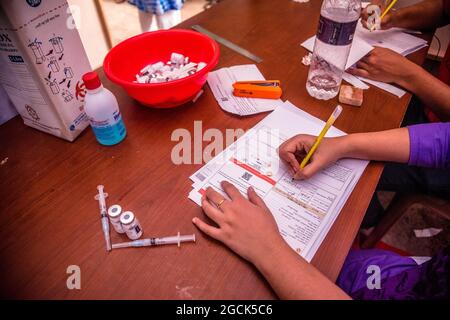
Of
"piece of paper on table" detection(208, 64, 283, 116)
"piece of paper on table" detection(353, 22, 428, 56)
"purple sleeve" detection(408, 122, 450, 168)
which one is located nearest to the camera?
"purple sleeve" detection(408, 122, 450, 168)

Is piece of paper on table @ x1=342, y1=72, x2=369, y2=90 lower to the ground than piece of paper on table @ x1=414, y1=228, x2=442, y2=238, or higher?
higher

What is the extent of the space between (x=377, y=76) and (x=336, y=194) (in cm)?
47

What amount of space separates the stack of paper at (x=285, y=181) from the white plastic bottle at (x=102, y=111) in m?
0.21

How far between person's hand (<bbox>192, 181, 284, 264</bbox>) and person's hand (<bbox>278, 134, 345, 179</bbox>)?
0.37ft

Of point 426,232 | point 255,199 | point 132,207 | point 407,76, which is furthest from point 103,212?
point 426,232

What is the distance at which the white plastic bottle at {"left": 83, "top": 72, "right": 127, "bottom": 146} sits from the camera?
1.94 ft

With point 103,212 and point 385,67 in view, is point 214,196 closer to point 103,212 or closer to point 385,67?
point 103,212

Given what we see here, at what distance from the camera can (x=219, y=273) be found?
48 centimetres

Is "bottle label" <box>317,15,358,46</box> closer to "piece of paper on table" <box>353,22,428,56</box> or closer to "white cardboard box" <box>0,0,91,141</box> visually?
"piece of paper on table" <box>353,22,428,56</box>

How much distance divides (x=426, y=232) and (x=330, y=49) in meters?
1.01

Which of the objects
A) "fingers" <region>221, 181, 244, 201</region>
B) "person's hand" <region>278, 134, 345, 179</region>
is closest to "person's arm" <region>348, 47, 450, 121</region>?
"person's hand" <region>278, 134, 345, 179</region>

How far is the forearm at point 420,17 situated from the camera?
1025 mm

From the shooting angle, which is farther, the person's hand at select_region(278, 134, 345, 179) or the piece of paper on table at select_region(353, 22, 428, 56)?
the piece of paper on table at select_region(353, 22, 428, 56)

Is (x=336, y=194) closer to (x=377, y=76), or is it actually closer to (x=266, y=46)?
(x=377, y=76)
